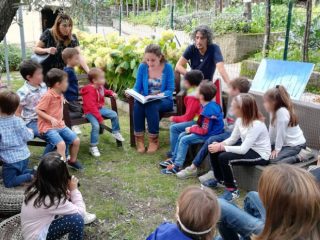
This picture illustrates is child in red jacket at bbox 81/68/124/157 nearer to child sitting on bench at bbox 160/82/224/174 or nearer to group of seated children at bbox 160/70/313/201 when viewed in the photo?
child sitting on bench at bbox 160/82/224/174

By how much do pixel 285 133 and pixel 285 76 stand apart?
1255 millimetres

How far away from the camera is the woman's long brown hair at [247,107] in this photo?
357 cm

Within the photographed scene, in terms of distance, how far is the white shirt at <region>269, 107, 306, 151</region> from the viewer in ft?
11.9

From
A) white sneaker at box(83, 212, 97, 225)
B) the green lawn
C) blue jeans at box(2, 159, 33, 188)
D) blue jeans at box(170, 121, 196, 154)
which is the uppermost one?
blue jeans at box(170, 121, 196, 154)

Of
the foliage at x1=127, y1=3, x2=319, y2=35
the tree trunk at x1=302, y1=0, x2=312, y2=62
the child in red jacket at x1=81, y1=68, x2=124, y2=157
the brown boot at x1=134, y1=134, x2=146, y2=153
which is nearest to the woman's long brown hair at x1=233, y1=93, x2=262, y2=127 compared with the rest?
the brown boot at x1=134, y1=134, x2=146, y2=153

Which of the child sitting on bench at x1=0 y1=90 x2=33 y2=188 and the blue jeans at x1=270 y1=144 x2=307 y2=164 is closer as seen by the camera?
the child sitting on bench at x1=0 y1=90 x2=33 y2=188

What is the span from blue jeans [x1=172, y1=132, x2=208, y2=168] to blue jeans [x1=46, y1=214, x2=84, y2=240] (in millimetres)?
1754

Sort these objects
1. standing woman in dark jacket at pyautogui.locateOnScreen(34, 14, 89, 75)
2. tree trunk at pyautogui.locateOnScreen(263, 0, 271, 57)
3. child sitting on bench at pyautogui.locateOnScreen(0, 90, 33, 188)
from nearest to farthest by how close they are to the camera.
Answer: child sitting on bench at pyautogui.locateOnScreen(0, 90, 33, 188), standing woman in dark jacket at pyautogui.locateOnScreen(34, 14, 89, 75), tree trunk at pyautogui.locateOnScreen(263, 0, 271, 57)

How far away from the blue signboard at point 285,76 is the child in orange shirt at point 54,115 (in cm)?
224

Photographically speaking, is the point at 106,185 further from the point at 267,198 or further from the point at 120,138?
the point at 267,198

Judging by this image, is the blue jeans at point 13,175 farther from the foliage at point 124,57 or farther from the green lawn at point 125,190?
the foliage at point 124,57

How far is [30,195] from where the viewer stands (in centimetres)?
261

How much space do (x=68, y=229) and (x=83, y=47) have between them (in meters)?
5.73

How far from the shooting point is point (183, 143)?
429cm
